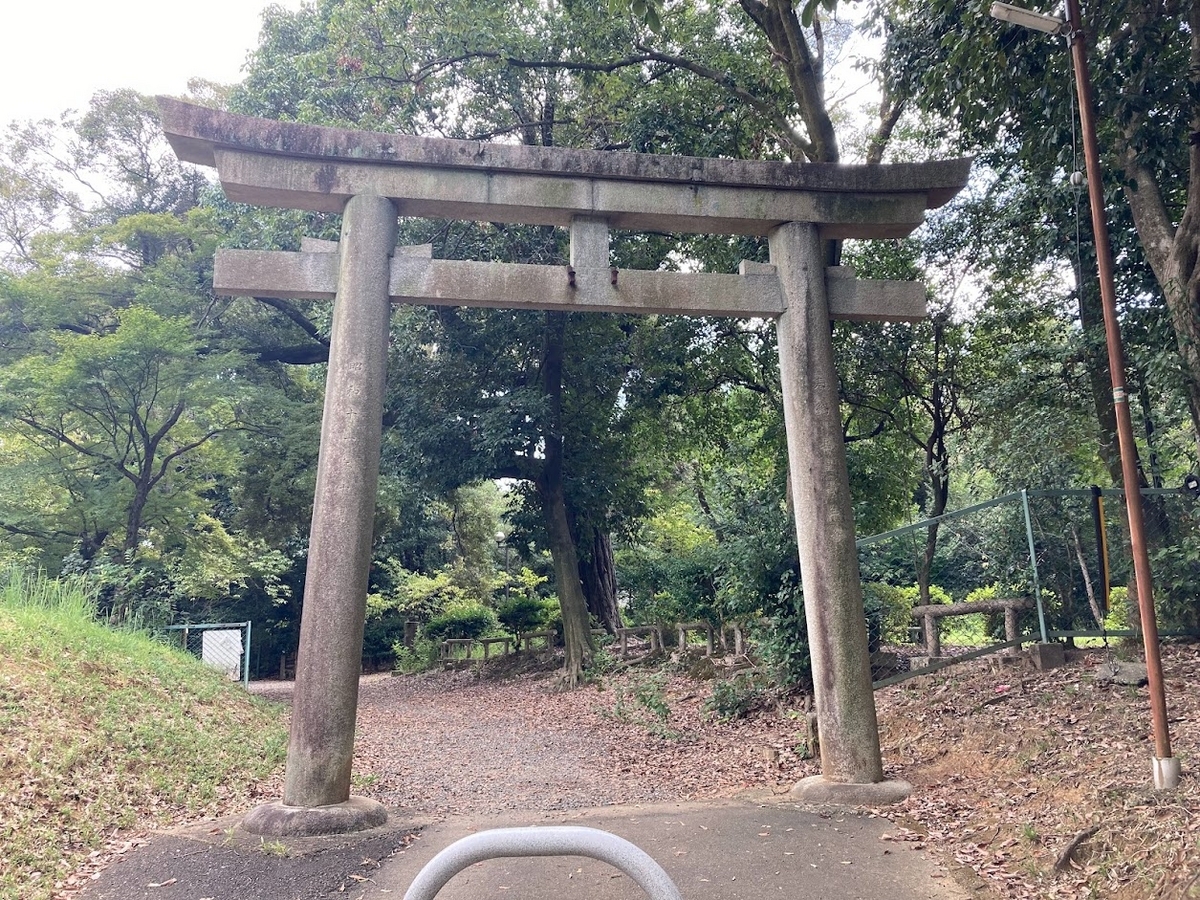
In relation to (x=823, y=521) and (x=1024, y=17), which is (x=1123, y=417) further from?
(x=1024, y=17)

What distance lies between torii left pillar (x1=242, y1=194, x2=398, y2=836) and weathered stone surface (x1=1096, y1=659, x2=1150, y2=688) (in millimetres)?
6035

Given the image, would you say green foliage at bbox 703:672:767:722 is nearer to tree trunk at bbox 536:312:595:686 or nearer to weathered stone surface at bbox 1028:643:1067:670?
weathered stone surface at bbox 1028:643:1067:670

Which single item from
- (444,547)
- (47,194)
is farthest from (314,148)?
(444,547)

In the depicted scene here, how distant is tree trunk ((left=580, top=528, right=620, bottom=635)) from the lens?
17297 mm

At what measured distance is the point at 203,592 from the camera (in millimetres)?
15297

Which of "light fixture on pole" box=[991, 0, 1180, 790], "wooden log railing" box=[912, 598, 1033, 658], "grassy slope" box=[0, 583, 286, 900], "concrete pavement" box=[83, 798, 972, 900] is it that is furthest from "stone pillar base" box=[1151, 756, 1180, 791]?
"grassy slope" box=[0, 583, 286, 900]

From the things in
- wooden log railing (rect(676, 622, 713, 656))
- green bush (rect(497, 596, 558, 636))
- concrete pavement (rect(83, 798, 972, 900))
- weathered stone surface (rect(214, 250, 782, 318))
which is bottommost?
concrete pavement (rect(83, 798, 972, 900))

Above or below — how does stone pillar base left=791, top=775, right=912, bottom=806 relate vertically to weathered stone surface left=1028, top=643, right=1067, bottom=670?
below

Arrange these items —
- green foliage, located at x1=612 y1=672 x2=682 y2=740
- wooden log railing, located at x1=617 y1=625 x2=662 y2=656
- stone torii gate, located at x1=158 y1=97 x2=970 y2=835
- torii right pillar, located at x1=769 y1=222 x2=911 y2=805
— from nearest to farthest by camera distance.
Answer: stone torii gate, located at x1=158 y1=97 x2=970 y2=835, torii right pillar, located at x1=769 y1=222 x2=911 y2=805, green foliage, located at x1=612 y1=672 x2=682 y2=740, wooden log railing, located at x1=617 y1=625 x2=662 y2=656

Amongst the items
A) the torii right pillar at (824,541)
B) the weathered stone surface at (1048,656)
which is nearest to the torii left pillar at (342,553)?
the torii right pillar at (824,541)

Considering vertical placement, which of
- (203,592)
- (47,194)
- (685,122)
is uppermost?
(47,194)

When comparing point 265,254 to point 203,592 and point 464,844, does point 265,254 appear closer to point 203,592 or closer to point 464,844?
point 464,844

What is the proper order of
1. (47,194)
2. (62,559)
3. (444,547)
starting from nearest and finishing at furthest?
1. (62,559)
2. (47,194)
3. (444,547)

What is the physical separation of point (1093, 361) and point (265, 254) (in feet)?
26.5
